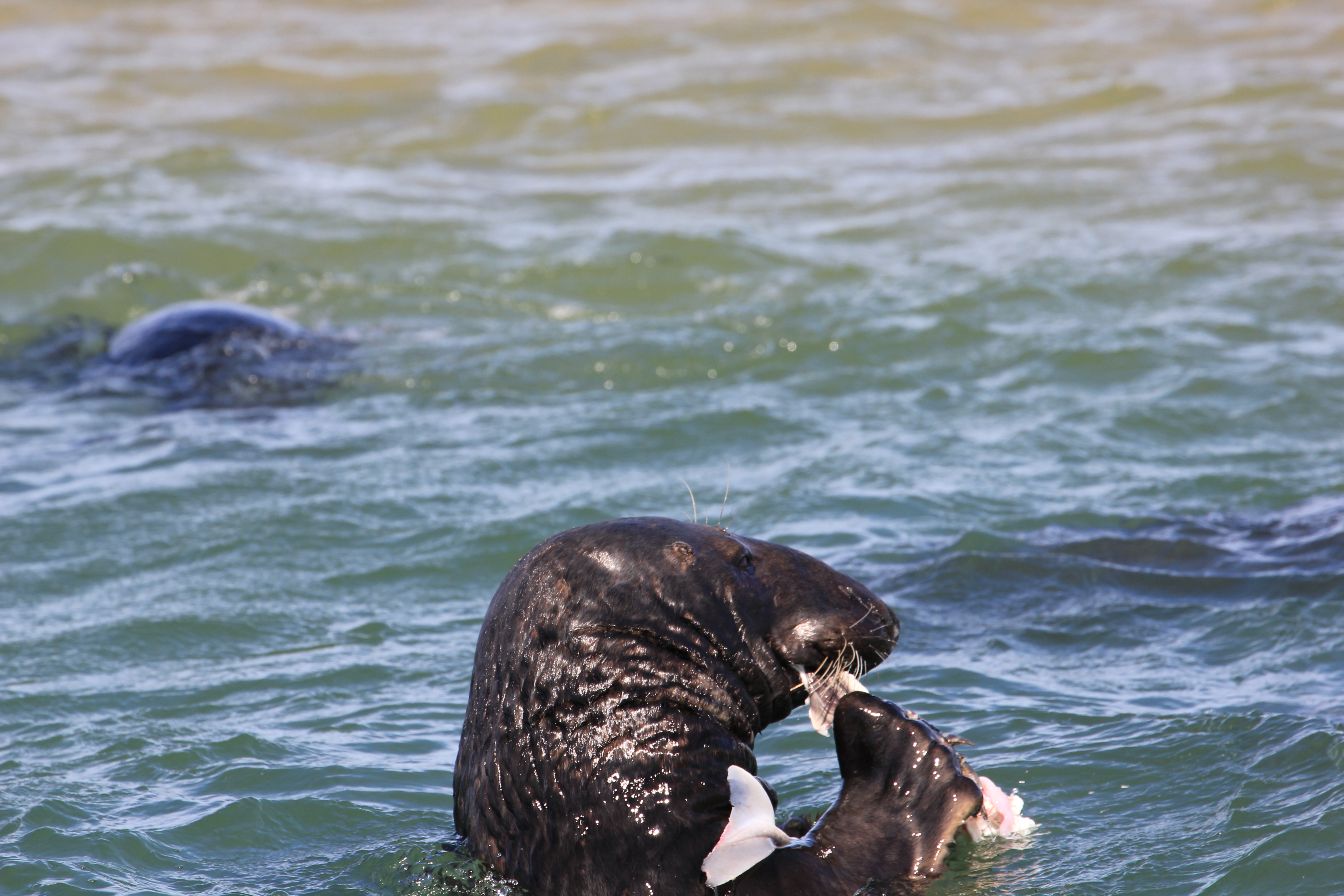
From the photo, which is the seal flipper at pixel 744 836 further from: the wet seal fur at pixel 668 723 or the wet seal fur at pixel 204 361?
the wet seal fur at pixel 204 361

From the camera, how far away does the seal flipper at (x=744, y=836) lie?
334cm

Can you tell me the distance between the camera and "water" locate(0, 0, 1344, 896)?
15.2ft

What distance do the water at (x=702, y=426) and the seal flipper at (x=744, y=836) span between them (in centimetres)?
54

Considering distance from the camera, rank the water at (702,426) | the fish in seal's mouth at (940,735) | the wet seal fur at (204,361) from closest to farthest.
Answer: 1. the fish in seal's mouth at (940,735)
2. the water at (702,426)
3. the wet seal fur at (204,361)

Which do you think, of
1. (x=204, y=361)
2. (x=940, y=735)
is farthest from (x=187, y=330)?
(x=940, y=735)

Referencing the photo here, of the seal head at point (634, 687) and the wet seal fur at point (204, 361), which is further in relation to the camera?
the wet seal fur at point (204, 361)

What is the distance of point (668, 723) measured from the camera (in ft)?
11.9

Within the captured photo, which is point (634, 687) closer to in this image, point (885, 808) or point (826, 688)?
point (826, 688)

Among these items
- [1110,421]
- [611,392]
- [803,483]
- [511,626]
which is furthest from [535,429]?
Result: [511,626]

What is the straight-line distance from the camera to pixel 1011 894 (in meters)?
3.74

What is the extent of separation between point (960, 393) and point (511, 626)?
5868 mm

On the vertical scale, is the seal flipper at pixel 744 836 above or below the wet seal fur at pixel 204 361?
above

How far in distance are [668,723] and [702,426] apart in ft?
16.9

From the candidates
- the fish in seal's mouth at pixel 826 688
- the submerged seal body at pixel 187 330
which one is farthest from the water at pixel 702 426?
the submerged seal body at pixel 187 330
